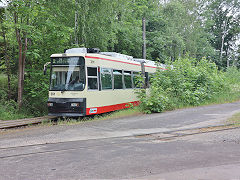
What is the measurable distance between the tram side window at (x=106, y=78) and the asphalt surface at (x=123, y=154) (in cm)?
486

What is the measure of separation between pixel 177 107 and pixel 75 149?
9614 millimetres

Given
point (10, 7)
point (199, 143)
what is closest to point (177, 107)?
point (199, 143)

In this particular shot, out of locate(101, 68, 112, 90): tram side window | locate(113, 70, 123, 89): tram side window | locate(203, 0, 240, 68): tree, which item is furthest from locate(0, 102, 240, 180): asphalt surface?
locate(203, 0, 240, 68): tree

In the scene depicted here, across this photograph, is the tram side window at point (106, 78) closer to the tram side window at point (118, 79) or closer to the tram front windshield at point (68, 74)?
the tram side window at point (118, 79)

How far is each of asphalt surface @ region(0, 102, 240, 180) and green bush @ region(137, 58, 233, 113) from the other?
459 centimetres

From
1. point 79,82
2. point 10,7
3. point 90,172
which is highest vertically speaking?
point 10,7

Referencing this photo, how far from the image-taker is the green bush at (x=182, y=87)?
13961 mm

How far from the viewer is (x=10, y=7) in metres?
14.2

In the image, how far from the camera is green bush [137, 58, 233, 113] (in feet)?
45.8

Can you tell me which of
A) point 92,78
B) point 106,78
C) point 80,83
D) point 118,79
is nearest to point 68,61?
point 80,83

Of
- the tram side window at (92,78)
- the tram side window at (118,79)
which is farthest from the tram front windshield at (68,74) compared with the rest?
the tram side window at (118,79)

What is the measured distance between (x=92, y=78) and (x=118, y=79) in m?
2.80

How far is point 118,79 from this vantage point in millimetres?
15758

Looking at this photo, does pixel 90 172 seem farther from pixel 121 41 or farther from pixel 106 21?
pixel 121 41
